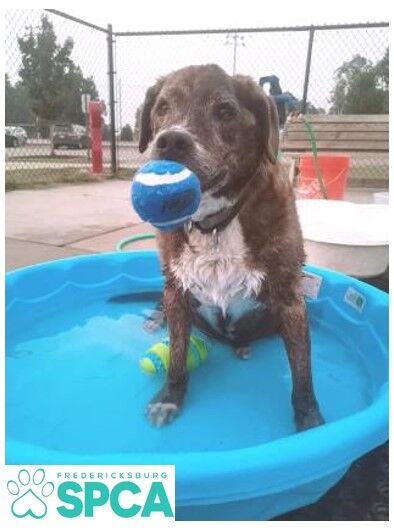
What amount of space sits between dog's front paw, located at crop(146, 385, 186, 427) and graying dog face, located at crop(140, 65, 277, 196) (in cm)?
94

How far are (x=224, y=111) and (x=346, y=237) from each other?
1.81 meters

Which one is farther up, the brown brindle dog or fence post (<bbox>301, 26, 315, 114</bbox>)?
fence post (<bbox>301, 26, 315, 114</bbox>)

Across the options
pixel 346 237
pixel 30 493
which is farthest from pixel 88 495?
pixel 346 237

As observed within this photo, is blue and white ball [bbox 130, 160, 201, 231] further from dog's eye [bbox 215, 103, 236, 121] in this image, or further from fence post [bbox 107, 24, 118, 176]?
fence post [bbox 107, 24, 118, 176]

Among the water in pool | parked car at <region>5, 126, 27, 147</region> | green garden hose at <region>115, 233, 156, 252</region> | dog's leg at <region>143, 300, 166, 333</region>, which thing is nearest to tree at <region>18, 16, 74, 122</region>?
parked car at <region>5, 126, 27, 147</region>

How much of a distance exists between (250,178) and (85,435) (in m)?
1.30

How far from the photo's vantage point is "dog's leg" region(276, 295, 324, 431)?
6.40ft

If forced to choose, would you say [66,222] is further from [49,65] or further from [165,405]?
[49,65]

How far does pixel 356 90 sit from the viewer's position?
26.8 feet

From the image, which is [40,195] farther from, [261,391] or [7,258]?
[261,391]

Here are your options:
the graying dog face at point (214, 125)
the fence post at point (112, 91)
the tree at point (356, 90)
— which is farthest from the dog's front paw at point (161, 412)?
the fence post at point (112, 91)

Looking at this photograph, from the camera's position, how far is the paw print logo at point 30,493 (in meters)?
1.33

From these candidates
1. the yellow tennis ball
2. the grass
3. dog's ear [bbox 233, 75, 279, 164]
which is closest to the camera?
dog's ear [bbox 233, 75, 279, 164]

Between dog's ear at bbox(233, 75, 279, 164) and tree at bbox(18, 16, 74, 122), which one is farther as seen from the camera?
tree at bbox(18, 16, 74, 122)
